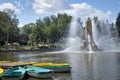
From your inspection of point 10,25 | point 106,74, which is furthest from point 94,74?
point 10,25

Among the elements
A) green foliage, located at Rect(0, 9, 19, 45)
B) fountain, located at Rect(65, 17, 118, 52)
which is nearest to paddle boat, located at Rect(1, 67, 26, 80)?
fountain, located at Rect(65, 17, 118, 52)

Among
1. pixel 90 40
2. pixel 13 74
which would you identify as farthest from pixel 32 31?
pixel 13 74

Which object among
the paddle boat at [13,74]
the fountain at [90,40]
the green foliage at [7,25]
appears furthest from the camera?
the green foliage at [7,25]

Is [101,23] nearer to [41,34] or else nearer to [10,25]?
[41,34]

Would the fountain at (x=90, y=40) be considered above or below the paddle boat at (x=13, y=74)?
above

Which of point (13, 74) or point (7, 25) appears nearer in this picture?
point (13, 74)

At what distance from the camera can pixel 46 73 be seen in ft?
90.4

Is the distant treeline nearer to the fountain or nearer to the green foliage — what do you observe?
the green foliage

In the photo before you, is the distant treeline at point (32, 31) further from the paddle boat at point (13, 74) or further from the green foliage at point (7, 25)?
the paddle boat at point (13, 74)

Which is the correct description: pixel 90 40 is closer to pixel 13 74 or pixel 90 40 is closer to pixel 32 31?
pixel 32 31

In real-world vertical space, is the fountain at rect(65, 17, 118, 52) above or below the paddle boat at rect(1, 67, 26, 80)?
above

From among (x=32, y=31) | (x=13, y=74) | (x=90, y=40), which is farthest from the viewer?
(x=32, y=31)

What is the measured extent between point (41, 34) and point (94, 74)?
324 feet

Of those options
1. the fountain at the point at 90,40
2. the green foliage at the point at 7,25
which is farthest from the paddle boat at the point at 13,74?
Result: the green foliage at the point at 7,25
